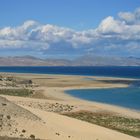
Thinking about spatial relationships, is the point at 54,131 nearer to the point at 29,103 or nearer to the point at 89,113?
the point at 89,113

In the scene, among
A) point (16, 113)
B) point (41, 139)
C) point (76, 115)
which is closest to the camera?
point (41, 139)

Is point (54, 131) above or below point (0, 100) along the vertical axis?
below

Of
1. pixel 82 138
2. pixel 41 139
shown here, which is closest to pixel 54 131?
pixel 82 138

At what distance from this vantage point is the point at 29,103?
55219mm

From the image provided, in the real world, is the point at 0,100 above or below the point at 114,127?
above

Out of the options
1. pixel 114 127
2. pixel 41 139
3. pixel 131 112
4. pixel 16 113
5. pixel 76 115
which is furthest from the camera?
pixel 131 112

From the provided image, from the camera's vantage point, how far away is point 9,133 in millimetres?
28344

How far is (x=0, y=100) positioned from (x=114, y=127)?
501 inches

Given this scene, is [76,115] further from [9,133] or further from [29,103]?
[9,133]

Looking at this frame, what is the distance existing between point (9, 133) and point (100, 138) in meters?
7.13

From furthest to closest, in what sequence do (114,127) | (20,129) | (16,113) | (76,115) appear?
1. (76,115)
2. (114,127)
3. (16,113)
4. (20,129)

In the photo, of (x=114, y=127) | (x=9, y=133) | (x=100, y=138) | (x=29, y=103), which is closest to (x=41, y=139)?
(x=9, y=133)

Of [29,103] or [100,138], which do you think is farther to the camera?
[29,103]

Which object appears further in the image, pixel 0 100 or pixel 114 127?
pixel 114 127
